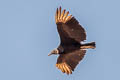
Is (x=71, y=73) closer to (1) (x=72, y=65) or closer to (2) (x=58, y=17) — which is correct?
(1) (x=72, y=65)

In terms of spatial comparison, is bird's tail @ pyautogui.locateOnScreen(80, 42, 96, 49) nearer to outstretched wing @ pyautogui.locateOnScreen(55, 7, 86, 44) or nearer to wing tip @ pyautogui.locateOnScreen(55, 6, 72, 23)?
outstretched wing @ pyautogui.locateOnScreen(55, 7, 86, 44)

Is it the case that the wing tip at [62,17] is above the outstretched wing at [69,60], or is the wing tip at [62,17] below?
above

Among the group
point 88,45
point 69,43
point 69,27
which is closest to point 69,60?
point 69,43

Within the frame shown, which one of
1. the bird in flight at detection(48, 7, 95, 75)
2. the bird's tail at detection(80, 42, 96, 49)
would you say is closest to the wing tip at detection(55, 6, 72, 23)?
the bird in flight at detection(48, 7, 95, 75)

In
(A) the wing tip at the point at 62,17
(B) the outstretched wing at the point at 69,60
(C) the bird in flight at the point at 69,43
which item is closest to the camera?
(B) the outstretched wing at the point at 69,60

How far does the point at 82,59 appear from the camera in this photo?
33906 millimetres

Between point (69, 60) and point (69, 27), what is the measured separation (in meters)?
1.51

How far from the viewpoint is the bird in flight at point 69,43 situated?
3394 centimetres

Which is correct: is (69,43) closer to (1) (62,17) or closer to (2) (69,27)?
(2) (69,27)

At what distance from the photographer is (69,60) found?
34375 millimetres

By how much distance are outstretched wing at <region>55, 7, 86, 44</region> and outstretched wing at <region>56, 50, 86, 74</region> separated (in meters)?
0.64

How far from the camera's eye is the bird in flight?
33938 mm

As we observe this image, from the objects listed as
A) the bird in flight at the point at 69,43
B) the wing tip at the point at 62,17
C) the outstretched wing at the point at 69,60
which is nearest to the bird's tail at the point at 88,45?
the bird in flight at the point at 69,43

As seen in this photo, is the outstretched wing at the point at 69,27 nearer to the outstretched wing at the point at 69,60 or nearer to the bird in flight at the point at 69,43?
the bird in flight at the point at 69,43
